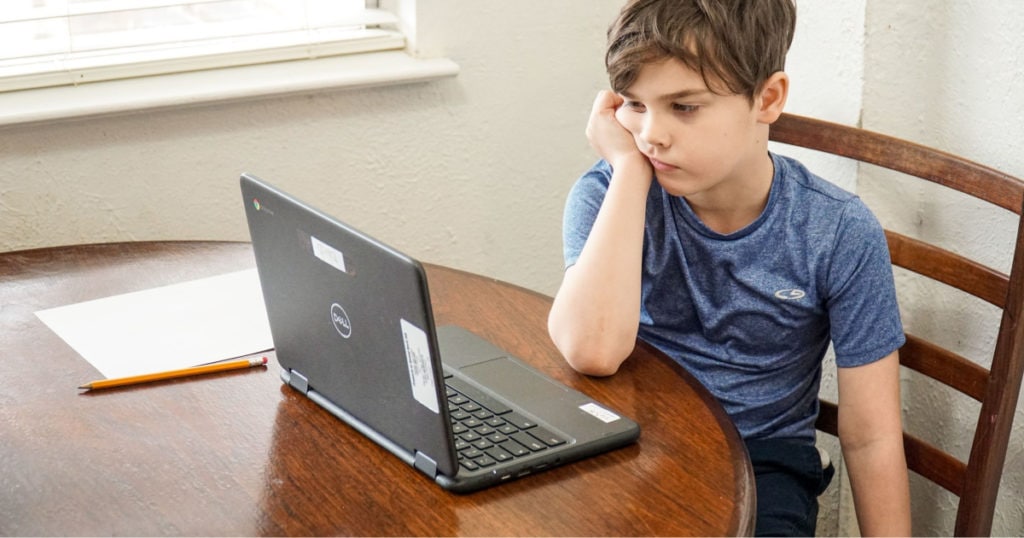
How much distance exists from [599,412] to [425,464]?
0.64 feet

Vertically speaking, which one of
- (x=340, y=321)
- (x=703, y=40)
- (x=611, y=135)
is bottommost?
(x=340, y=321)

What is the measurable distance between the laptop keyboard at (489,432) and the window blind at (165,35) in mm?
1087

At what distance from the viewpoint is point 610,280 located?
1.32 metres

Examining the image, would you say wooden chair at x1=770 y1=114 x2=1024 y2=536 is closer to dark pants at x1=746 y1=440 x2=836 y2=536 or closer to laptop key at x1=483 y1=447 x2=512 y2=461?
dark pants at x1=746 y1=440 x2=836 y2=536

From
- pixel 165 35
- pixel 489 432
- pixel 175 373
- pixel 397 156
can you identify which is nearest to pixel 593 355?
pixel 489 432

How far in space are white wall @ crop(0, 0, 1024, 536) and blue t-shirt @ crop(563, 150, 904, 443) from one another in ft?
0.95

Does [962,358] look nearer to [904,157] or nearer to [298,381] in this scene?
[904,157]

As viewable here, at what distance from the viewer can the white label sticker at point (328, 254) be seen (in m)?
1.03

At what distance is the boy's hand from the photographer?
1.39 meters

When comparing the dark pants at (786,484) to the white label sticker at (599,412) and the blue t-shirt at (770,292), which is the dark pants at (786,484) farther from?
the white label sticker at (599,412)

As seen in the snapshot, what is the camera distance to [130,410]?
118cm

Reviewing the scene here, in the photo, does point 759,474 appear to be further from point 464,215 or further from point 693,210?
point 464,215

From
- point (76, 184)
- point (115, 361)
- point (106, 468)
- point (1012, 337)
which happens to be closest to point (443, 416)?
point (106, 468)

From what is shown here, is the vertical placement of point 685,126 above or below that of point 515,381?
above
